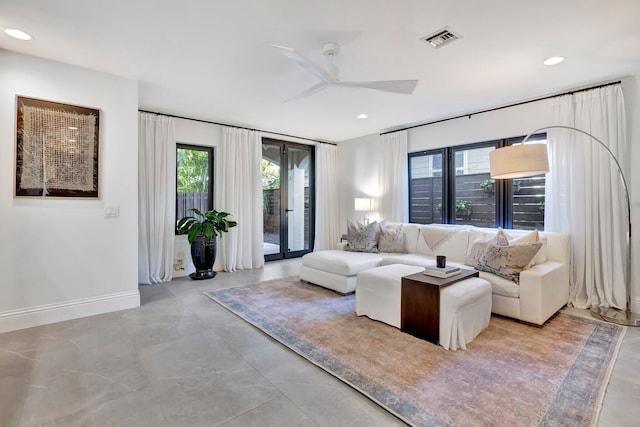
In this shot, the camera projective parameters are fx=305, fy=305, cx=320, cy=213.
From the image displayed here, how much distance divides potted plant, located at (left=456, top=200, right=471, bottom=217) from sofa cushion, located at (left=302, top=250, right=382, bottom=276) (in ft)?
5.34

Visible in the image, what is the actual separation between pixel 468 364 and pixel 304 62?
2.61m

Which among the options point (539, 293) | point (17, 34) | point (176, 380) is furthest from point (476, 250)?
point (17, 34)

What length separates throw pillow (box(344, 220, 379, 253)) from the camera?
183 inches

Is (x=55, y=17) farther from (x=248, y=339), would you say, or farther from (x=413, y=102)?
(x=413, y=102)

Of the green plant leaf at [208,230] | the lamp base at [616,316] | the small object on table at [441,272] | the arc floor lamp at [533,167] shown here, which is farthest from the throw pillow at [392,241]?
the green plant leaf at [208,230]

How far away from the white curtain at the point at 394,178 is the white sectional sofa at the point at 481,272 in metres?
0.63

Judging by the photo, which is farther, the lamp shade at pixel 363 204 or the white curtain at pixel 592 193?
the lamp shade at pixel 363 204

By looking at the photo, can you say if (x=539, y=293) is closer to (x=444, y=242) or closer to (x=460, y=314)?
(x=460, y=314)

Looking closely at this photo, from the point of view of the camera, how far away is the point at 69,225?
310cm

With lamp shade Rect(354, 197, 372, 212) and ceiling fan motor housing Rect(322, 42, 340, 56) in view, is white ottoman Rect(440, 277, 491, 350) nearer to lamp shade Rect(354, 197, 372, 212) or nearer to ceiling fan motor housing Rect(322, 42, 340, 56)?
ceiling fan motor housing Rect(322, 42, 340, 56)

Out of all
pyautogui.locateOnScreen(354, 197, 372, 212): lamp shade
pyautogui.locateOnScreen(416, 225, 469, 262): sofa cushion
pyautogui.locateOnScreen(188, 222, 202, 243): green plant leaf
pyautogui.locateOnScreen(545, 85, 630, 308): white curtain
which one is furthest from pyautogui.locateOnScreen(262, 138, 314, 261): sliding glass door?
pyautogui.locateOnScreen(545, 85, 630, 308): white curtain

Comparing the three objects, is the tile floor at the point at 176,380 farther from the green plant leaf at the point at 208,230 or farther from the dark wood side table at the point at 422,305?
the green plant leaf at the point at 208,230

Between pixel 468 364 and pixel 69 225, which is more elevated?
pixel 69 225

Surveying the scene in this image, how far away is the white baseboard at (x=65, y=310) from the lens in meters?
2.84
